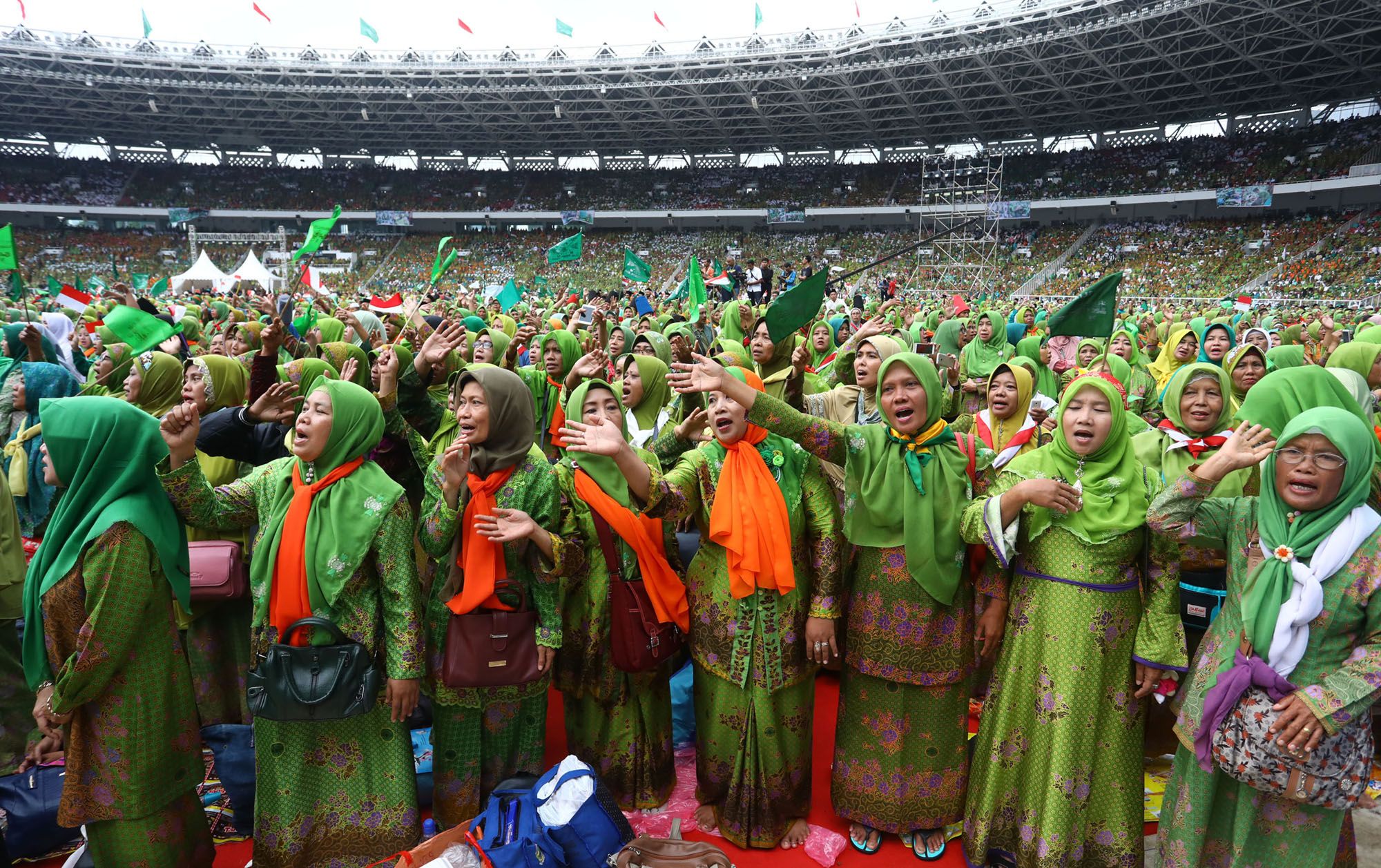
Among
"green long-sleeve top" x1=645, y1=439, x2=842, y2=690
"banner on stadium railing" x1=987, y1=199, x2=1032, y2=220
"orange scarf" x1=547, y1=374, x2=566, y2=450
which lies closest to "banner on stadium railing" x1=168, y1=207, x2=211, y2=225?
"banner on stadium railing" x1=987, y1=199, x2=1032, y2=220

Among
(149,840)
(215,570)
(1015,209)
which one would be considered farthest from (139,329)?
(1015,209)

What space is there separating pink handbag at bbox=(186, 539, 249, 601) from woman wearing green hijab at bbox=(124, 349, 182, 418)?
89 cm

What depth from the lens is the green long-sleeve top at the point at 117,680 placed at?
213 centimetres

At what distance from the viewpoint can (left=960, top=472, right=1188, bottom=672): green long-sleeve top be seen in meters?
2.28

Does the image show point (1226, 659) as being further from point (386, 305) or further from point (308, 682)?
point (386, 305)

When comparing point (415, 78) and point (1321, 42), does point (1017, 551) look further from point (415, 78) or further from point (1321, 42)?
point (415, 78)

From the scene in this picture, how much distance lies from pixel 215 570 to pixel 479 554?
1133mm

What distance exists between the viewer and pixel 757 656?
103 inches

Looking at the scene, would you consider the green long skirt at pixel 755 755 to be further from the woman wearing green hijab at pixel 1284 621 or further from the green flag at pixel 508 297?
the green flag at pixel 508 297

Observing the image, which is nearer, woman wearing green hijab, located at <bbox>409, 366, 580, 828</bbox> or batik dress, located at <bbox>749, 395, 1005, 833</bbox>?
woman wearing green hijab, located at <bbox>409, 366, 580, 828</bbox>

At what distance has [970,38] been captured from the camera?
2072 cm

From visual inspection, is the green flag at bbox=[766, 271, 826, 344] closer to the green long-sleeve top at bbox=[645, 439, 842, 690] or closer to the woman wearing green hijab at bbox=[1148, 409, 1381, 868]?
the green long-sleeve top at bbox=[645, 439, 842, 690]

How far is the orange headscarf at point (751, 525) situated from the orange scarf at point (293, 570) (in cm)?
124

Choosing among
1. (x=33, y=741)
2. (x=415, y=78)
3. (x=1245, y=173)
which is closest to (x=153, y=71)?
(x=415, y=78)
